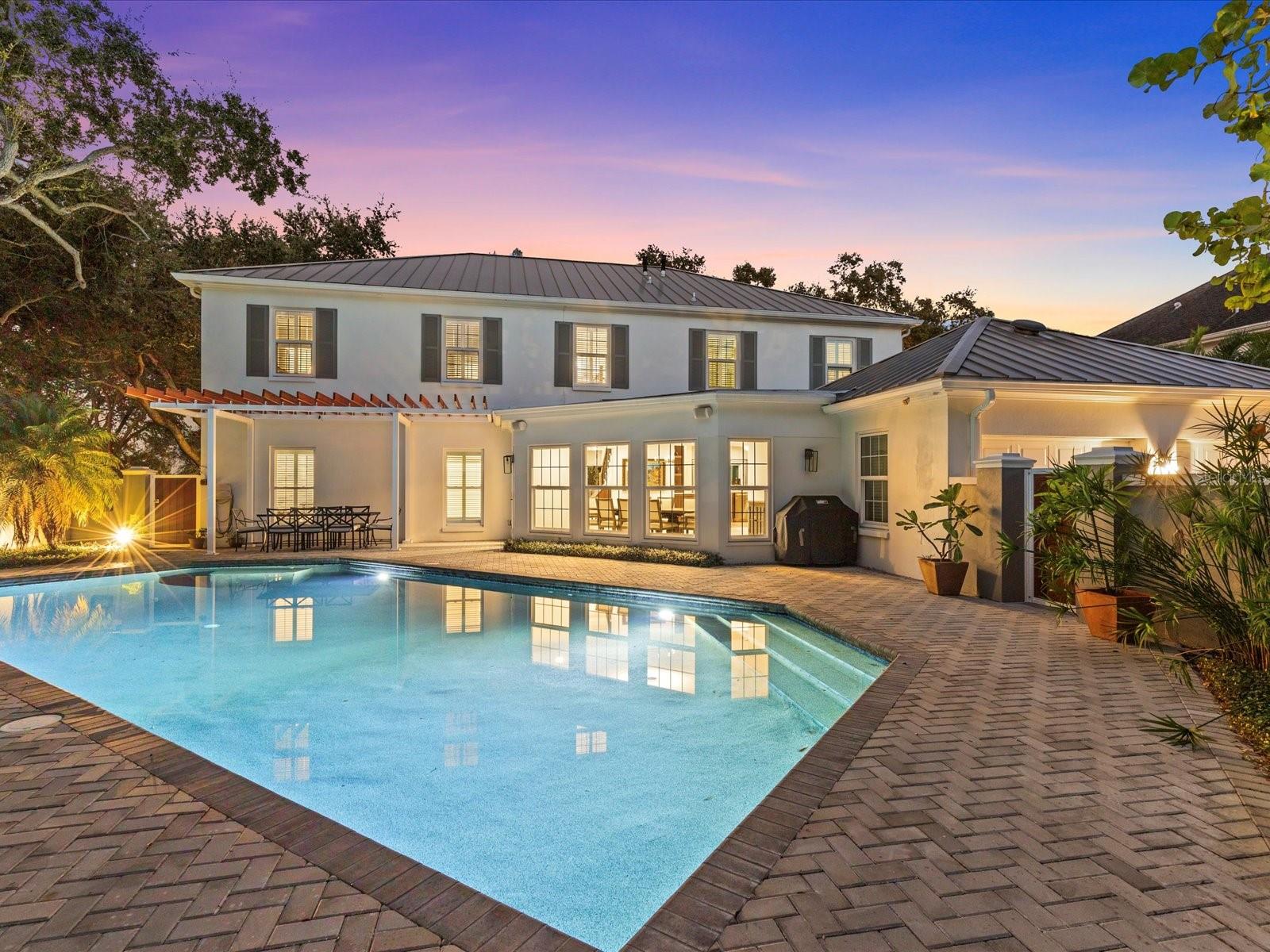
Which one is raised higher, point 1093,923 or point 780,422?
point 780,422

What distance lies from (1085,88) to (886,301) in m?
18.3

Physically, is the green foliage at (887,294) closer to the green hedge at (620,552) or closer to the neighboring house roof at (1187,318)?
the neighboring house roof at (1187,318)

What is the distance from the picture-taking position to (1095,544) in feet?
21.5

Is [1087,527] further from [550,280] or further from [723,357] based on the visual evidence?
[550,280]

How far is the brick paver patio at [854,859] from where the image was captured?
7.04 ft

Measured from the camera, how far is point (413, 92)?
460 inches

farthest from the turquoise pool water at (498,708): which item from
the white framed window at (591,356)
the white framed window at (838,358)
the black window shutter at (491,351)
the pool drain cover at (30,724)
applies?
the white framed window at (838,358)

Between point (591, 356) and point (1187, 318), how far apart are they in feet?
78.3

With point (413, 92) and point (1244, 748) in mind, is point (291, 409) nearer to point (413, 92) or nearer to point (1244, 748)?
point (413, 92)

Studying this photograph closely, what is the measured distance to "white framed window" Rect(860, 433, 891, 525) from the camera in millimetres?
11039

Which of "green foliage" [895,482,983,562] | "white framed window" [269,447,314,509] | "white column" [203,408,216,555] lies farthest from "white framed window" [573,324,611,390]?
"green foliage" [895,482,983,562]

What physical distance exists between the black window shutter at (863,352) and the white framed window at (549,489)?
825cm

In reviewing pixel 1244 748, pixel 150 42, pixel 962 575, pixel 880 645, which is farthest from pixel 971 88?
pixel 150 42

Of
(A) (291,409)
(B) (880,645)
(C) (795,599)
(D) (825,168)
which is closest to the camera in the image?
(B) (880,645)
